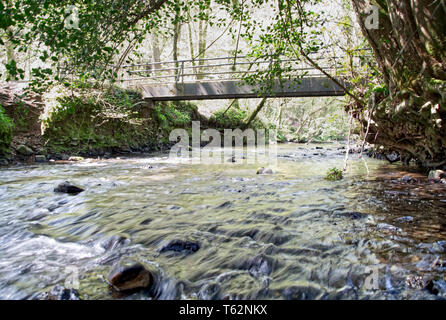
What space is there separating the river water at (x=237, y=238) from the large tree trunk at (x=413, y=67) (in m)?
1.10

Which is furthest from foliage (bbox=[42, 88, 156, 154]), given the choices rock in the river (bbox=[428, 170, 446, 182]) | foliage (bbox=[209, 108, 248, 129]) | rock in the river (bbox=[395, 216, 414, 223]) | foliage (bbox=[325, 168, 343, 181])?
rock in the river (bbox=[395, 216, 414, 223])

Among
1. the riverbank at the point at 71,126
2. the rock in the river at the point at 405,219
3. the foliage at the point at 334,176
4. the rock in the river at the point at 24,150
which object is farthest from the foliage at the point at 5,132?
the rock in the river at the point at 405,219

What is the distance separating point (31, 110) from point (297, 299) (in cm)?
1190

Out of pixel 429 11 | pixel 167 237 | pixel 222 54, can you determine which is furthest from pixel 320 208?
pixel 222 54

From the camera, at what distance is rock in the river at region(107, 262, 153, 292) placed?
7.18 ft

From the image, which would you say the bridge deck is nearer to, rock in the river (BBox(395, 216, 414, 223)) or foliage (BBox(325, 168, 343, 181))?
foliage (BBox(325, 168, 343, 181))

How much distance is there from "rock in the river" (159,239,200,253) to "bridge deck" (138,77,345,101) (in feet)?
29.6

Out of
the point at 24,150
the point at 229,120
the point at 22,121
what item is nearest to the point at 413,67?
the point at 24,150

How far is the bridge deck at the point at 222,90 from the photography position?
11406 millimetres

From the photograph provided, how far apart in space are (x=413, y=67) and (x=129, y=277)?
15.4ft

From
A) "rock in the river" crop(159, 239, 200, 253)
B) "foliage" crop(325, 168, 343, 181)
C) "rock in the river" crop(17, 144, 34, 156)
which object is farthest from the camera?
"rock in the river" crop(17, 144, 34, 156)

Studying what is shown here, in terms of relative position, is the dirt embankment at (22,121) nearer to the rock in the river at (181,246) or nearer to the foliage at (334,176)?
the rock in the river at (181,246)

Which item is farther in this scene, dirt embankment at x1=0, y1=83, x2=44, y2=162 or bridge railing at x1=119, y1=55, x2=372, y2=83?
Answer: dirt embankment at x1=0, y1=83, x2=44, y2=162
